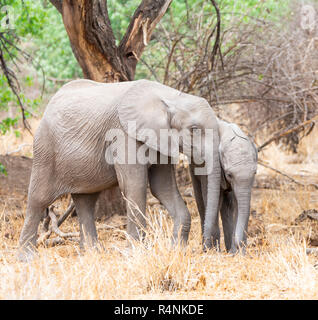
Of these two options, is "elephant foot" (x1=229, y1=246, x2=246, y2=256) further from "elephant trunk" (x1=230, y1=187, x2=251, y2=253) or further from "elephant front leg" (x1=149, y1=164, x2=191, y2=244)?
"elephant front leg" (x1=149, y1=164, x2=191, y2=244)

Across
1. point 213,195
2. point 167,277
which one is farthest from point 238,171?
point 167,277

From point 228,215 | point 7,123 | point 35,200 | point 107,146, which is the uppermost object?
point 7,123

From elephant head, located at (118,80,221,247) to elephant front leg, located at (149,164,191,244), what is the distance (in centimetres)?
28

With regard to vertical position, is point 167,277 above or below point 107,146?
below

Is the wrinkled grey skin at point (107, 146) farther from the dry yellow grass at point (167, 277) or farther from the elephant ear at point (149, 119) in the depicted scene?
the dry yellow grass at point (167, 277)

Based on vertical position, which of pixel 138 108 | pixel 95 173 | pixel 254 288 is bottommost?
pixel 254 288

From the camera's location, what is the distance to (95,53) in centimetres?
748

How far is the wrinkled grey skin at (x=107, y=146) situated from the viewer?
5699mm

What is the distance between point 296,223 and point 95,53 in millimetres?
3371

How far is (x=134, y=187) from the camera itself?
5711mm

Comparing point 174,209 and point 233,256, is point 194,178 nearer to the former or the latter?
point 174,209

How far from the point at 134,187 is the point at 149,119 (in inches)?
26.5

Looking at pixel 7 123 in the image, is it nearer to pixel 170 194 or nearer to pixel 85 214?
pixel 85 214
